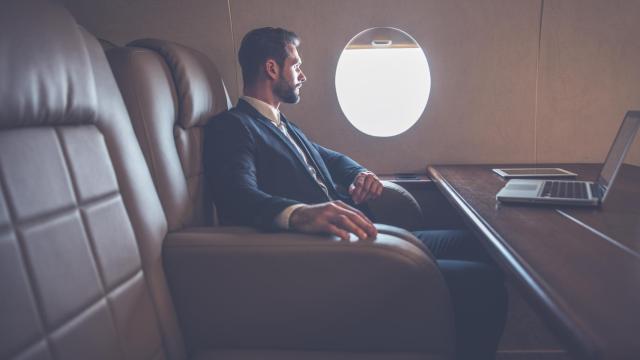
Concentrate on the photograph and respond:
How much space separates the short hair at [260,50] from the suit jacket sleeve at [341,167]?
15.2 inches

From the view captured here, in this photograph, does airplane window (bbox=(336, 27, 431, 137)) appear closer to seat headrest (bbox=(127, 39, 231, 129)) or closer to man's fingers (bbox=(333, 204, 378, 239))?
seat headrest (bbox=(127, 39, 231, 129))

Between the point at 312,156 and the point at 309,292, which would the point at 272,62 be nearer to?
the point at 312,156

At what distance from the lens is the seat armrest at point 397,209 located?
5.12 ft

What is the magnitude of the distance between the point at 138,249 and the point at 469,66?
153cm

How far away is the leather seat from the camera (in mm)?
646

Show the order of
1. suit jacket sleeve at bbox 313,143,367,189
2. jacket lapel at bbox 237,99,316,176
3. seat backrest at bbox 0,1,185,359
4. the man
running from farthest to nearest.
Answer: suit jacket sleeve at bbox 313,143,367,189 → jacket lapel at bbox 237,99,316,176 → the man → seat backrest at bbox 0,1,185,359

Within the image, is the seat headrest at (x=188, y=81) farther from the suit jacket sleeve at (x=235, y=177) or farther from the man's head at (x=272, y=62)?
the man's head at (x=272, y=62)

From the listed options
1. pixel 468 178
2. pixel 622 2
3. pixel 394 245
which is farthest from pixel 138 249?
pixel 622 2

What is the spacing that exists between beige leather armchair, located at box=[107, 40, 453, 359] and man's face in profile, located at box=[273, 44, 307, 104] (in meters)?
0.66

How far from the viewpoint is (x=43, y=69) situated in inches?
26.8

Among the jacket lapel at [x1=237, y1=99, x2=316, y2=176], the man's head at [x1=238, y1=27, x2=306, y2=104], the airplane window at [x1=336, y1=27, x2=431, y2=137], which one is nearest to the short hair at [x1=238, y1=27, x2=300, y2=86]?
the man's head at [x1=238, y1=27, x2=306, y2=104]

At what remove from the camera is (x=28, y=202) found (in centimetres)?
63

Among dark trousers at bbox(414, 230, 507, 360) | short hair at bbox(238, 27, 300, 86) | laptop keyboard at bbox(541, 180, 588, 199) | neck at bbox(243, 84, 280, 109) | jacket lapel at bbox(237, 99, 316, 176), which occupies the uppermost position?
short hair at bbox(238, 27, 300, 86)

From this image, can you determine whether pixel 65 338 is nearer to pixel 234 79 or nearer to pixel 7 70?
pixel 7 70
